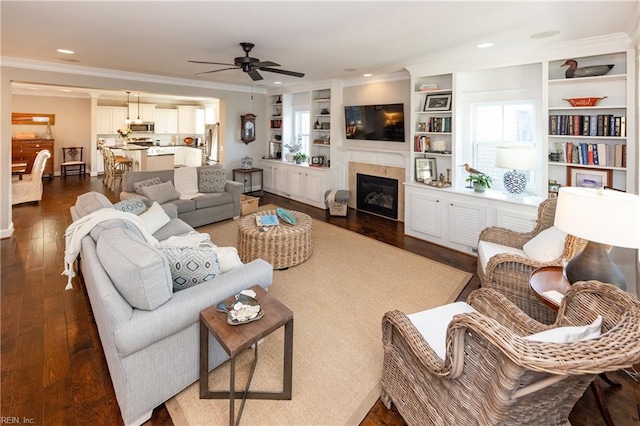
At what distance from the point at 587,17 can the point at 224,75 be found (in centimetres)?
523

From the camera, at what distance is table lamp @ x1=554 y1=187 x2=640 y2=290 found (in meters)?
1.67

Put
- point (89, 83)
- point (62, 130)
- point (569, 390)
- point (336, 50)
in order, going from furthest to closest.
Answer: point (62, 130)
point (89, 83)
point (336, 50)
point (569, 390)

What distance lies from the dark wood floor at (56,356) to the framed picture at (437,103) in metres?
2.04

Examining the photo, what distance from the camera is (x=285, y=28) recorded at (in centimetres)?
320

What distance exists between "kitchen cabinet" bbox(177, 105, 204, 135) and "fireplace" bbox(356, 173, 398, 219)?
300 inches

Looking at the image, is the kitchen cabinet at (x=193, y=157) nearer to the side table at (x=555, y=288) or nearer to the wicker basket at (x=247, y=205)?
the wicker basket at (x=247, y=205)

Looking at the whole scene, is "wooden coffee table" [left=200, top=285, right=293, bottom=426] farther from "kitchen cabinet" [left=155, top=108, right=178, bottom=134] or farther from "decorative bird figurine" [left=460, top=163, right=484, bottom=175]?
"kitchen cabinet" [left=155, top=108, right=178, bottom=134]

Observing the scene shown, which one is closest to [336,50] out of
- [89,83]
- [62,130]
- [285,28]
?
[285,28]

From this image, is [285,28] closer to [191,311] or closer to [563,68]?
[191,311]

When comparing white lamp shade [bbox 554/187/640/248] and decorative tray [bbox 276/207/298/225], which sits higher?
white lamp shade [bbox 554/187/640/248]

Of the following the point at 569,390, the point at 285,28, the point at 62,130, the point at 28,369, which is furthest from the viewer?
the point at 62,130

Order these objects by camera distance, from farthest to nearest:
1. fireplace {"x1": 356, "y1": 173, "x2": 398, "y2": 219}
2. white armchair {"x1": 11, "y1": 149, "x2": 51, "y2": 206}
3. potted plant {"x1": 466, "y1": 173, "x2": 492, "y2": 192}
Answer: white armchair {"x1": 11, "y1": 149, "x2": 51, "y2": 206} < fireplace {"x1": 356, "y1": 173, "x2": 398, "y2": 219} < potted plant {"x1": 466, "y1": 173, "x2": 492, "y2": 192}

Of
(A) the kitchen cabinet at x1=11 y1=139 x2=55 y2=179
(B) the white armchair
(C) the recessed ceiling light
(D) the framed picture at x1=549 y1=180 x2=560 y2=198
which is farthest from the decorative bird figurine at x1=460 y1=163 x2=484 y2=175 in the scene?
(A) the kitchen cabinet at x1=11 y1=139 x2=55 y2=179

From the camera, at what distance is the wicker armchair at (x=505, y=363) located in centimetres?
Answer: 102
